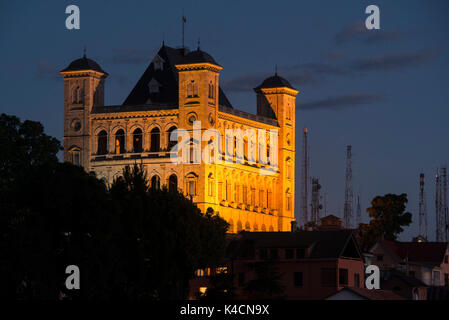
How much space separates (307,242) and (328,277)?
477 centimetres

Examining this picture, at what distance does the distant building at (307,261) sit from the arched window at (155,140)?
55.2 meters

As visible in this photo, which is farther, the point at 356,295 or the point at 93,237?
the point at 356,295

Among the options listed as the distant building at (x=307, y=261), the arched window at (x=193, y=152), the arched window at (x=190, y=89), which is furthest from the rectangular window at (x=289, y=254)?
the arched window at (x=190, y=89)

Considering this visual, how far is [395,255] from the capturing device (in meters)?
176

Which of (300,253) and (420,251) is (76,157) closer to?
(420,251)

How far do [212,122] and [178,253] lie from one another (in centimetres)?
7427

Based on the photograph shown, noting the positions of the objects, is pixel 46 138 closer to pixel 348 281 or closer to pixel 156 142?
pixel 348 281

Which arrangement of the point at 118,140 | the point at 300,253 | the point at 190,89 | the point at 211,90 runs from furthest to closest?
1. the point at 118,140
2. the point at 211,90
3. the point at 190,89
4. the point at 300,253

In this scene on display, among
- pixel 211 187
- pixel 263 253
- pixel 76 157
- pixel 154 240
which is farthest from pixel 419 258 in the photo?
pixel 154 240

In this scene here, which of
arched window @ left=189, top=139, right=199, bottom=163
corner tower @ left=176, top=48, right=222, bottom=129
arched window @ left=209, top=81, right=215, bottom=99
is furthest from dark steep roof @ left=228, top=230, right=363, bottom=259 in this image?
arched window @ left=209, top=81, right=215, bottom=99

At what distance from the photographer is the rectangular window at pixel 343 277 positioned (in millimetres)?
135875

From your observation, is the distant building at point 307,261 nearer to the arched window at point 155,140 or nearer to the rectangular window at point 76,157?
the arched window at point 155,140

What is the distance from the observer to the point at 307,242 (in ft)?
457
